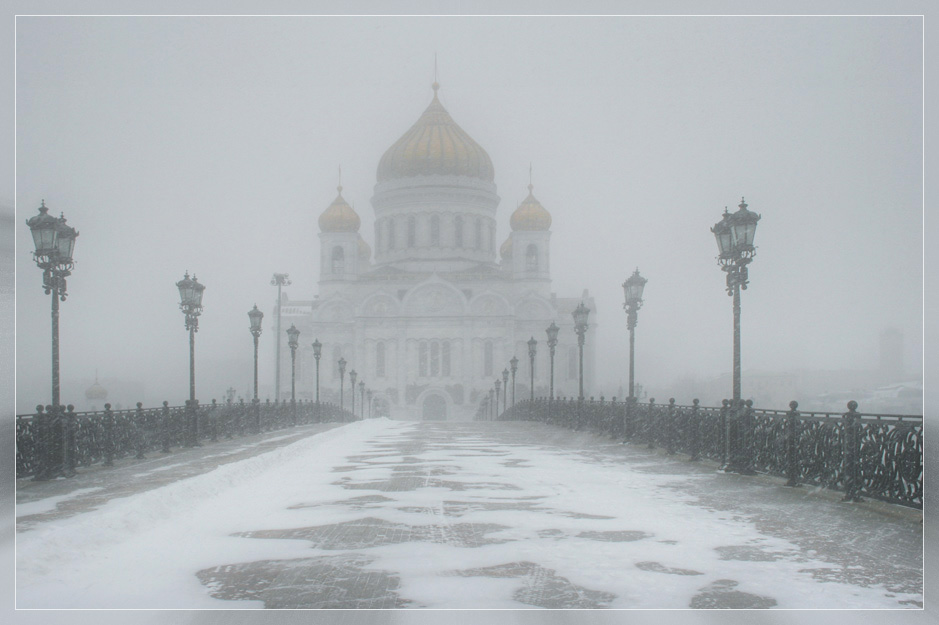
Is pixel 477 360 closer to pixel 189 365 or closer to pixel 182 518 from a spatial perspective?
pixel 189 365

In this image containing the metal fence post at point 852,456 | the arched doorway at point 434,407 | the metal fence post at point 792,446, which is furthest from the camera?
the arched doorway at point 434,407

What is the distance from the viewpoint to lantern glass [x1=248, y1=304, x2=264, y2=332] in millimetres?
22102

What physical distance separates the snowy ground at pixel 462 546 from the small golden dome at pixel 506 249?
64.5 m

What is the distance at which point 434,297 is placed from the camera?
219 feet

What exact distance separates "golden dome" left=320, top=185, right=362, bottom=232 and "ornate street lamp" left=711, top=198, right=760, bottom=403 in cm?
6051

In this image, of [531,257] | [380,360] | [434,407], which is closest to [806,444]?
[434,407]

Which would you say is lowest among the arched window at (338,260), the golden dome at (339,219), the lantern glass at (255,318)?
the lantern glass at (255,318)

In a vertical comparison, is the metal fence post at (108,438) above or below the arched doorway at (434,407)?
above

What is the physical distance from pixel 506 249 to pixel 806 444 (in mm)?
66097

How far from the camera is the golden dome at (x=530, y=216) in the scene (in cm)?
6956

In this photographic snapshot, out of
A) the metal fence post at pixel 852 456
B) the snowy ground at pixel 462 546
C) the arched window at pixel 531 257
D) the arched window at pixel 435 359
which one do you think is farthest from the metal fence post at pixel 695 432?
the arched window at pixel 531 257

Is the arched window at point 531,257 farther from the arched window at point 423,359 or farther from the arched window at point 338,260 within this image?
the arched window at point 338,260

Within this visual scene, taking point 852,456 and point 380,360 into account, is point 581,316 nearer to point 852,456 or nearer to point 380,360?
point 852,456

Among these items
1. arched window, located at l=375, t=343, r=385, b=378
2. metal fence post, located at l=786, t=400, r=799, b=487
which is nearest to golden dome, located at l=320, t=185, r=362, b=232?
arched window, located at l=375, t=343, r=385, b=378
